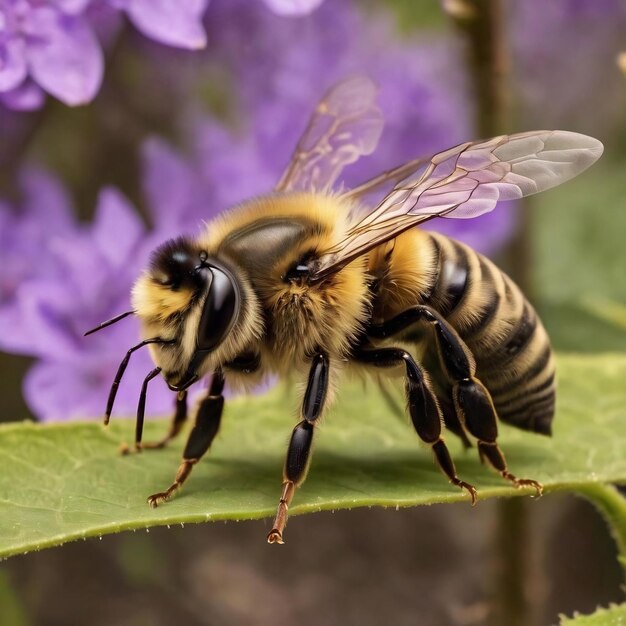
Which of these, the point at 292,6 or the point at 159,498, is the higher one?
the point at 292,6

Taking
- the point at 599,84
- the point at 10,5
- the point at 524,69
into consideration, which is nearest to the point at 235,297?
the point at 10,5

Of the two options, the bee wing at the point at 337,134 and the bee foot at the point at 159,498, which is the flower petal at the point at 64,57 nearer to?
the bee wing at the point at 337,134

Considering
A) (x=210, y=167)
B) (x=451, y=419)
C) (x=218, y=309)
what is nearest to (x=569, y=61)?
(x=210, y=167)

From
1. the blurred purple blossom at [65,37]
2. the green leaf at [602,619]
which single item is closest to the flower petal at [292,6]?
the blurred purple blossom at [65,37]

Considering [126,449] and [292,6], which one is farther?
[292,6]

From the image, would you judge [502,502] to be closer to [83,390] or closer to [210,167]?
[83,390]

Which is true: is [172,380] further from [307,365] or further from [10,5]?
[10,5]

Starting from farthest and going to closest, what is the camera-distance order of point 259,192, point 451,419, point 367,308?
1. point 259,192
2. point 451,419
3. point 367,308

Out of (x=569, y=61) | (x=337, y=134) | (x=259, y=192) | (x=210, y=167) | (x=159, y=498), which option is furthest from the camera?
(x=569, y=61)

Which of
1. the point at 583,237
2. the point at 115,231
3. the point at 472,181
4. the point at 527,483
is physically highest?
the point at 472,181
